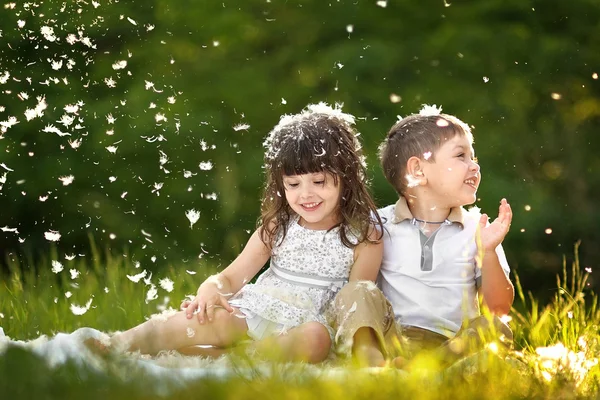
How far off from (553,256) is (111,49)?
10.4ft

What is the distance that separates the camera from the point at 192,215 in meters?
5.97

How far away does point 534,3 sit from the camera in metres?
5.99

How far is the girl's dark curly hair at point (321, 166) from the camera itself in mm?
3641

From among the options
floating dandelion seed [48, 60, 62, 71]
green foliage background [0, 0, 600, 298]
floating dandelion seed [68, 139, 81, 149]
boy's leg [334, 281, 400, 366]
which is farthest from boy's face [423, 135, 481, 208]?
floating dandelion seed [48, 60, 62, 71]

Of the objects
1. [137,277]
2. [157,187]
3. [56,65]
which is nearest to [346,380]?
[137,277]

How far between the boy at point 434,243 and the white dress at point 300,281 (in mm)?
222

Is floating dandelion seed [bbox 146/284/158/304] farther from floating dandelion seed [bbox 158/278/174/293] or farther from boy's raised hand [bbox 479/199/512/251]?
boy's raised hand [bbox 479/199/512/251]

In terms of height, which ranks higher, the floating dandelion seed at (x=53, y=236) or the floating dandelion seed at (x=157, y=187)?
the floating dandelion seed at (x=157, y=187)

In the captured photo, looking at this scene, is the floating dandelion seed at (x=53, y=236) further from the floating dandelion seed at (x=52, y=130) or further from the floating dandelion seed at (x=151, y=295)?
the floating dandelion seed at (x=151, y=295)

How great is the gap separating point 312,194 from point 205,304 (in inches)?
22.4

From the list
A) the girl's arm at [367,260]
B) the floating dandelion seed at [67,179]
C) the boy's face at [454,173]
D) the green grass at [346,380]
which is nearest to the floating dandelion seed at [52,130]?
the floating dandelion seed at [67,179]

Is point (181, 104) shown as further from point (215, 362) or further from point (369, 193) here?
point (215, 362)

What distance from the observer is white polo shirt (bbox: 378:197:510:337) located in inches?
146

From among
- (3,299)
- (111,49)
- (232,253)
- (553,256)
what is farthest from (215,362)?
(111,49)
